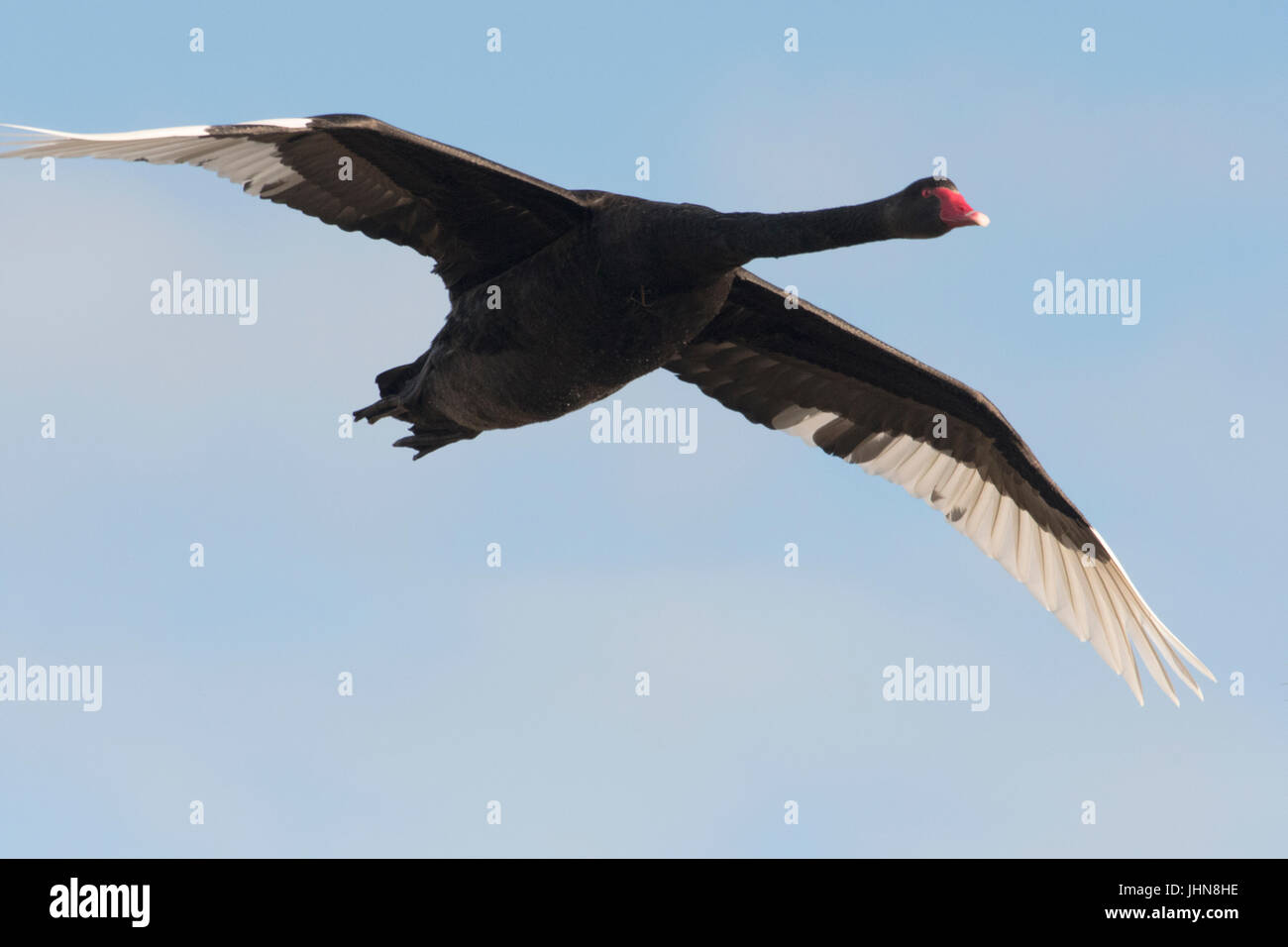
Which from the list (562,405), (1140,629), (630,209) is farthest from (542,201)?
(1140,629)

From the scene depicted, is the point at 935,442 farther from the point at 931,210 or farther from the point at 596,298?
the point at 931,210

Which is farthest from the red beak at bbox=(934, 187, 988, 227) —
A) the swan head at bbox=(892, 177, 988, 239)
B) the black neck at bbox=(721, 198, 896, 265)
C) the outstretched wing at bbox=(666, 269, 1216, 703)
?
the outstretched wing at bbox=(666, 269, 1216, 703)

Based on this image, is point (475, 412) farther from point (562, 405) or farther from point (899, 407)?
point (899, 407)

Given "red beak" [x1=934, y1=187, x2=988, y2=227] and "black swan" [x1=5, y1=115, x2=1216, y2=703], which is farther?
"black swan" [x1=5, y1=115, x2=1216, y2=703]

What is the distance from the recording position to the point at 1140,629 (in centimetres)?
1563

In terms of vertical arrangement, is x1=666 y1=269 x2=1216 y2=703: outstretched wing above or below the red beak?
below

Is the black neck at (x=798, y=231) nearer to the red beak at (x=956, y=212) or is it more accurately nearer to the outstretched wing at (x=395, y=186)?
the red beak at (x=956, y=212)

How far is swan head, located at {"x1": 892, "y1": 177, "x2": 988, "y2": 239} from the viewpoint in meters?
11.0

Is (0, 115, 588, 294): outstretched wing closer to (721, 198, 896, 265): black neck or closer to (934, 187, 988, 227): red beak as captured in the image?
(721, 198, 896, 265): black neck

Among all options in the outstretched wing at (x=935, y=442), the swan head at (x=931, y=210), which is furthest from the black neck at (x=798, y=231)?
the outstretched wing at (x=935, y=442)

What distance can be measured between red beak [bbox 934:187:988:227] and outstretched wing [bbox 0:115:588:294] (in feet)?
8.75

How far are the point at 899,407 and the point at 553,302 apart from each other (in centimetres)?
432

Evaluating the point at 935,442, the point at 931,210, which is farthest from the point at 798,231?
the point at 935,442

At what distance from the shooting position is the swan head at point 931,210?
10961 mm
